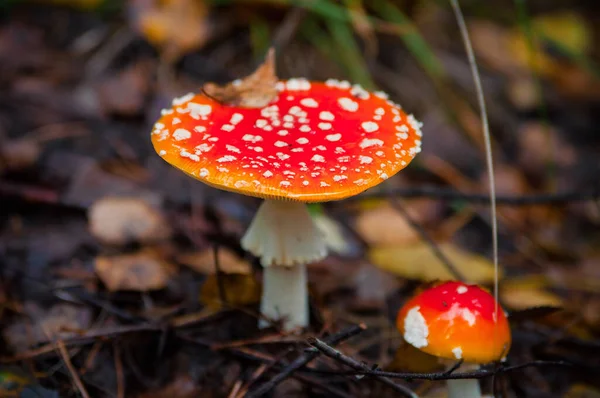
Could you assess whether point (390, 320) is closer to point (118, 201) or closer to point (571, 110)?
point (118, 201)

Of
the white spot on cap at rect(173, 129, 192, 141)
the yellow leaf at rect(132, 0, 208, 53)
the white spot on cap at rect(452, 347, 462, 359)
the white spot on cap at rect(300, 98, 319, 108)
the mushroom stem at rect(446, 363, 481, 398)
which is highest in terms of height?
the yellow leaf at rect(132, 0, 208, 53)

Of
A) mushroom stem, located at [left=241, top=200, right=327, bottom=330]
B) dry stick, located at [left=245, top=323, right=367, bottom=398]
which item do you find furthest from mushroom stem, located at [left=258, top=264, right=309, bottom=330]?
dry stick, located at [left=245, top=323, right=367, bottom=398]

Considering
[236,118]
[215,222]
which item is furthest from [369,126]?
[215,222]

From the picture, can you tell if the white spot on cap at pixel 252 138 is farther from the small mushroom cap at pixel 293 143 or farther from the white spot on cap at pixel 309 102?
the white spot on cap at pixel 309 102

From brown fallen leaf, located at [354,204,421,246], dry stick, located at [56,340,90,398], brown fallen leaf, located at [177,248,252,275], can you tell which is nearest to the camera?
dry stick, located at [56,340,90,398]

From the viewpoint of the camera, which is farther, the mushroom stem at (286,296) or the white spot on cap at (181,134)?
the mushroom stem at (286,296)

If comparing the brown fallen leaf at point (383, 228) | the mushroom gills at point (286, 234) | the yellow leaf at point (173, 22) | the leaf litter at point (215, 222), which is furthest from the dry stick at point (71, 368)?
the yellow leaf at point (173, 22)

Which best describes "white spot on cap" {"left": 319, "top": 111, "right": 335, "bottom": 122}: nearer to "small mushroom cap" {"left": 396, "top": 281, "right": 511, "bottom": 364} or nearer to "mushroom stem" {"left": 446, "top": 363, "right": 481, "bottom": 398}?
"small mushroom cap" {"left": 396, "top": 281, "right": 511, "bottom": 364}

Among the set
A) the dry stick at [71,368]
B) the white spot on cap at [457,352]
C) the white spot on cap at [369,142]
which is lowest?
the dry stick at [71,368]
